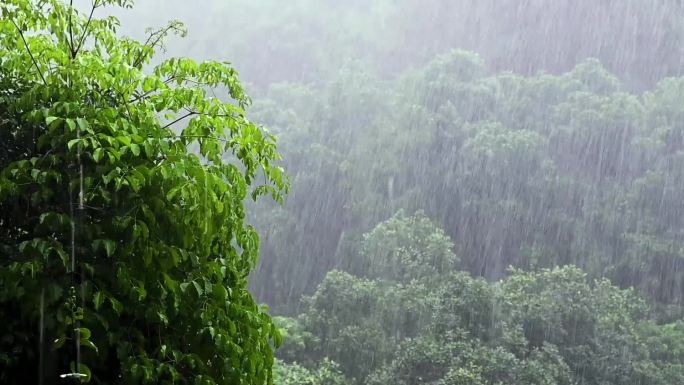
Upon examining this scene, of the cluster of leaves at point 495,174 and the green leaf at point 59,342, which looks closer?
the green leaf at point 59,342

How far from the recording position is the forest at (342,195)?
74.0 inches

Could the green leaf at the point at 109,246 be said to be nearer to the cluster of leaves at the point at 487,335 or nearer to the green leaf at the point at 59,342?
the green leaf at the point at 59,342

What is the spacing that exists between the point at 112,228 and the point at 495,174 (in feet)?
42.1

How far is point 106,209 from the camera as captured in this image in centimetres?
193

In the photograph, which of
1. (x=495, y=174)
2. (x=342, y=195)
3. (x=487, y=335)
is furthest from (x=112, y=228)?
(x=342, y=195)

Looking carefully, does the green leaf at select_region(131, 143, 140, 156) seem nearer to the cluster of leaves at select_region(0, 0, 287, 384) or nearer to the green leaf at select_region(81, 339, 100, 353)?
the cluster of leaves at select_region(0, 0, 287, 384)

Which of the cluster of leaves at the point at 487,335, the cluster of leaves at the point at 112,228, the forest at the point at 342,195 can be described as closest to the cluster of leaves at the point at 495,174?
the forest at the point at 342,195

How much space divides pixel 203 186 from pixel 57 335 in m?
0.50

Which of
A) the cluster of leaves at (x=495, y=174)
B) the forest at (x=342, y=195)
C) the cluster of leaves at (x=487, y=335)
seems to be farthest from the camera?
the cluster of leaves at (x=495, y=174)

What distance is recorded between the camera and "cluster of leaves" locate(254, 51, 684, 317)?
1309 centimetres

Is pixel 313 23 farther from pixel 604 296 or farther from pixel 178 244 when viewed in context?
pixel 178 244

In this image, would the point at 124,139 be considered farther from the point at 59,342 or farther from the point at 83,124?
the point at 59,342

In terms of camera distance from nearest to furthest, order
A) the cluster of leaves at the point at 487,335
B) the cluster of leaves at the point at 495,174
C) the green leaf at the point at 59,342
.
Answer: the green leaf at the point at 59,342, the cluster of leaves at the point at 487,335, the cluster of leaves at the point at 495,174

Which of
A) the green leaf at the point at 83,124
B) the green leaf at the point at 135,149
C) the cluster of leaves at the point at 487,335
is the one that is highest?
the cluster of leaves at the point at 487,335
